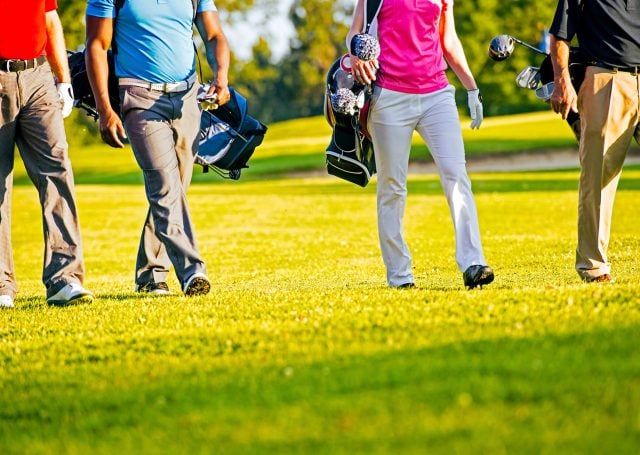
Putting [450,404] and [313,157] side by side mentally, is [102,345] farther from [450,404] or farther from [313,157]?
[313,157]

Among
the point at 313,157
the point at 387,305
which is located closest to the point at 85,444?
the point at 387,305

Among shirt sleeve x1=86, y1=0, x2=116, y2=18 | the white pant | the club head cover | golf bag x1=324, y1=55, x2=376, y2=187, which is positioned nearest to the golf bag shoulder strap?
the club head cover

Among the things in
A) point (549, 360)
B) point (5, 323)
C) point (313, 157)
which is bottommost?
point (313, 157)

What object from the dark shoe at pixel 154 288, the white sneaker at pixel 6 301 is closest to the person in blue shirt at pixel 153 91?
the dark shoe at pixel 154 288

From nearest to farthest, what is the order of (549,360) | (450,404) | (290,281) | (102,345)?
(450,404)
(549,360)
(102,345)
(290,281)

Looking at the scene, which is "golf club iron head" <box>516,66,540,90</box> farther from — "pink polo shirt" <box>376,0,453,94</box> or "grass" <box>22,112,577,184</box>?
"grass" <box>22,112,577,184</box>

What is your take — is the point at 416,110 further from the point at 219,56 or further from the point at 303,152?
the point at 303,152

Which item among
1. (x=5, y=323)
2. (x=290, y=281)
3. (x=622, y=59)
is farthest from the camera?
(x=290, y=281)

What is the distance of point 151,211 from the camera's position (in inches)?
357

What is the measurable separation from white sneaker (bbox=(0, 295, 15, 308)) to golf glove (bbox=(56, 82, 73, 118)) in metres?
1.42

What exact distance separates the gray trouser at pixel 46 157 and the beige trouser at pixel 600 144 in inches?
145

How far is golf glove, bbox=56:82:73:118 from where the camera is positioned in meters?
8.73

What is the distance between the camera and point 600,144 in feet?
28.2

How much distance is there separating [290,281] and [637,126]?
4.18m
